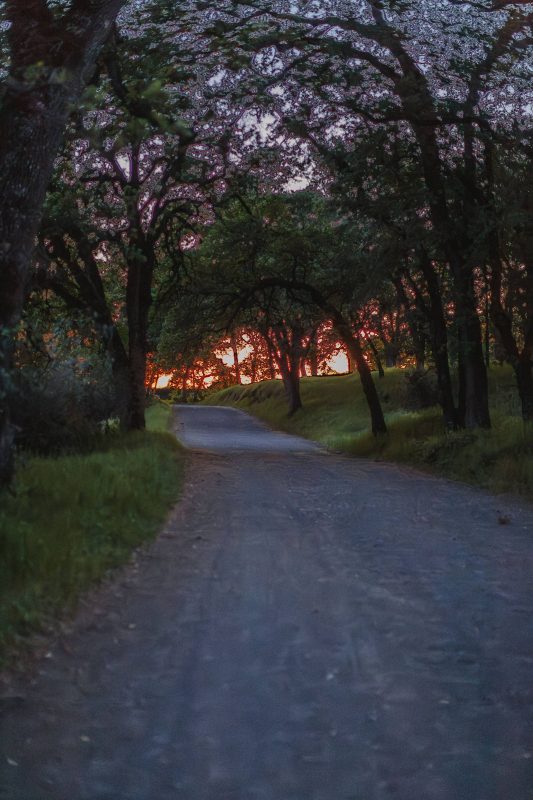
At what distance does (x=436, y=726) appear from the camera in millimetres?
4074

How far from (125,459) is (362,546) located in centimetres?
564

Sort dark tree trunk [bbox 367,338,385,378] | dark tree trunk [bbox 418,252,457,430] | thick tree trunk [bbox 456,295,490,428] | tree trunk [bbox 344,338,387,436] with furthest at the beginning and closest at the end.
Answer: dark tree trunk [bbox 367,338,385,378] → tree trunk [bbox 344,338,387,436] → dark tree trunk [bbox 418,252,457,430] → thick tree trunk [bbox 456,295,490,428]

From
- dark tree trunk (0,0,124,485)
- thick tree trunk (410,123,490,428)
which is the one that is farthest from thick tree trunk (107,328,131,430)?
dark tree trunk (0,0,124,485)

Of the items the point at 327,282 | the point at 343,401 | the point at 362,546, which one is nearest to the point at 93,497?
the point at 362,546

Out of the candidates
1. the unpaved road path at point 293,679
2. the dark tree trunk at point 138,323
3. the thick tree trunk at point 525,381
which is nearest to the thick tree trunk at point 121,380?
the dark tree trunk at point 138,323

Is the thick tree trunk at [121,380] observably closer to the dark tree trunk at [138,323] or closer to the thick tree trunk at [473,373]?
the dark tree trunk at [138,323]

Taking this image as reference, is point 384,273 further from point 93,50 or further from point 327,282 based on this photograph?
point 93,50

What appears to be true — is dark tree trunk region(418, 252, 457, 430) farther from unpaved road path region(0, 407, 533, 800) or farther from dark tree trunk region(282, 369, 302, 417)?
dark tree trunk region(282, 369, 302, 417)

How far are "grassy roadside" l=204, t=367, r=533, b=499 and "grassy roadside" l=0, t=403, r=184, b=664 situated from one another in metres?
5.66

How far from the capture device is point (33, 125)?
24.5ft

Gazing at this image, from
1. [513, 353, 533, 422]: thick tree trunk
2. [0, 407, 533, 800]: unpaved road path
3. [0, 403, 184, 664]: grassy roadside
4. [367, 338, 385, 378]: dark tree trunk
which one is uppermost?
[367, 338, 385, 378]: dark tree trunk

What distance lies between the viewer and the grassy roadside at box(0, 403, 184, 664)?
5.88 metres

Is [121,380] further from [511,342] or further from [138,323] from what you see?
[511,342]

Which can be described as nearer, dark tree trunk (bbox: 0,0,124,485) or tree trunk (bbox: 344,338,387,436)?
dark tree trunk (bbox: 0,0,124,485)
